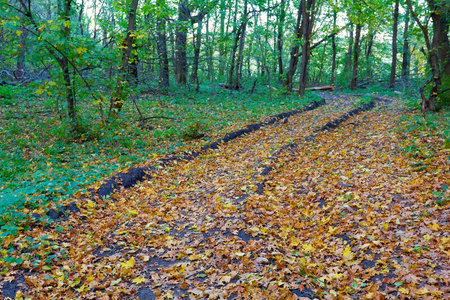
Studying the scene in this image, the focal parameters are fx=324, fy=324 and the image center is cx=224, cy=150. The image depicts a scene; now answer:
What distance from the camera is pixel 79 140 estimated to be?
32.5 ft

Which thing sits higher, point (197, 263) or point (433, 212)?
point (433, 212)

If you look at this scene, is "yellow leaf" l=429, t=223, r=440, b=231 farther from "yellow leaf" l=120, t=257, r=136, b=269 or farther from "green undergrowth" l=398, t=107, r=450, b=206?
"yellow leaf" l=120, t=257, r=136, b=269

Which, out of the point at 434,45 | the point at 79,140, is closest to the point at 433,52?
the point at 434,45

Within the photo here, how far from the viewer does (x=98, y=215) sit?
19.0ft

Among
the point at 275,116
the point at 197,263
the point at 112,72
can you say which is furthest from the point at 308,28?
the point at 197,263

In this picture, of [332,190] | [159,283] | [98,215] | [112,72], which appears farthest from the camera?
[112,72]

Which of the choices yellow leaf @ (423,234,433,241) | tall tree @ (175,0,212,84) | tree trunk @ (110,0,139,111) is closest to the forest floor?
yellow leaf @ (423,234,433,241)

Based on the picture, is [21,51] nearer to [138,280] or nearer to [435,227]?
[138,280]

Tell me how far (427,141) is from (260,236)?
5675 millimetres

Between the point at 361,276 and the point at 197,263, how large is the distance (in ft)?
6.66

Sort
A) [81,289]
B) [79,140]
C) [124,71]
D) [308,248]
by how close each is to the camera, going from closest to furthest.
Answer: [81,289], [308,248], [79,140], [124,71]

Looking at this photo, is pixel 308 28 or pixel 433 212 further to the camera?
pixel 308 28

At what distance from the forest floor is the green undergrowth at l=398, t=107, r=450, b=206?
4 centimetres

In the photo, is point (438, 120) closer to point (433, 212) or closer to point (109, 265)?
point (433, 212)
